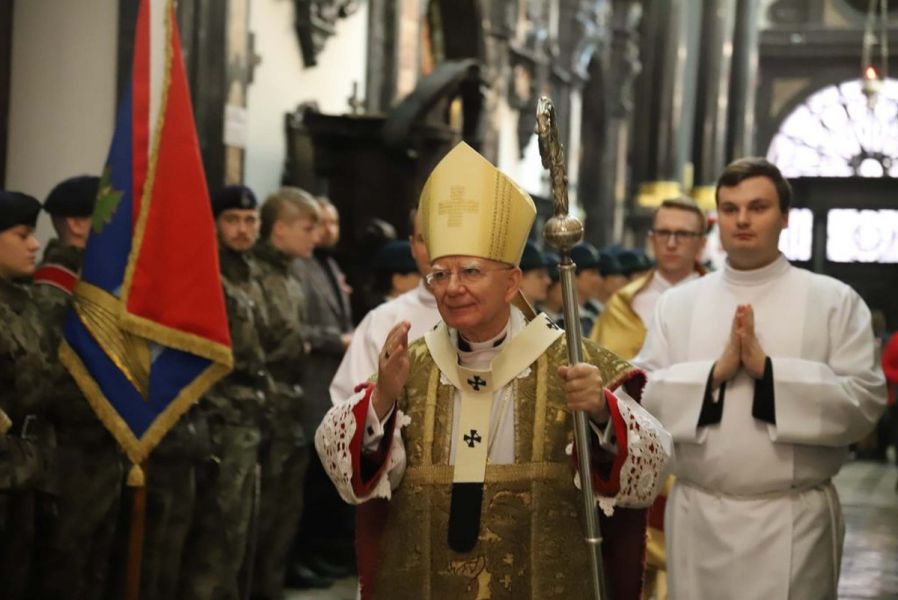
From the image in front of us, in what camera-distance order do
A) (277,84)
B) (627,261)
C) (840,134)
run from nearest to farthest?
(277,84) → (627,261) → (840,134)

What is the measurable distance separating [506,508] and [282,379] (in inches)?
148

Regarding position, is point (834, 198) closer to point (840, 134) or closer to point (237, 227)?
point (840, 134)

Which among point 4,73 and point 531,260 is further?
point 531,260

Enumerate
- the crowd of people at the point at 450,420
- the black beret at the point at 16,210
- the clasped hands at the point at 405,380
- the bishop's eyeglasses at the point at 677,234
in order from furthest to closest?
the bishop's eyeglasses at the point at 677,234
the black beret at the point at 16,210
the crowd of people at the point at 450,420
the clasped hands at the point at 405,380

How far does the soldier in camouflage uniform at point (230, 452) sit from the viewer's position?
6668 mm

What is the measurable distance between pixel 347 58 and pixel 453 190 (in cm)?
838

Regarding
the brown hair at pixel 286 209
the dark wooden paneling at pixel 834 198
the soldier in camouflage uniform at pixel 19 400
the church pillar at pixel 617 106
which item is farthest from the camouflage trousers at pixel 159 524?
the church pillar at pixel 617 106

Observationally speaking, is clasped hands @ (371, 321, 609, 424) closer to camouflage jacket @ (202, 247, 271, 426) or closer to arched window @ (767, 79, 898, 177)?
camouflage jacket @ (202, 247, 271, 426)

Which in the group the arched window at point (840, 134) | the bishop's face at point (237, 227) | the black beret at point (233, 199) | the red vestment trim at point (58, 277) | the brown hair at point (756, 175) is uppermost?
the arched window at point (840, 134)

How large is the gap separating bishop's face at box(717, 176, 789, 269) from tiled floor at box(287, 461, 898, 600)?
3.40m

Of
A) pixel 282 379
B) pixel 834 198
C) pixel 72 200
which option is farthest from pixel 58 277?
pixel 834 198

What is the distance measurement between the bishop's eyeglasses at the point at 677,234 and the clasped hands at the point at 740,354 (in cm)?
218

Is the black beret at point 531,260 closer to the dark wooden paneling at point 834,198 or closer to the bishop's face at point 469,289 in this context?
the bishop's face at point 469,289

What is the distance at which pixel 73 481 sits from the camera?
5613 millimetres
